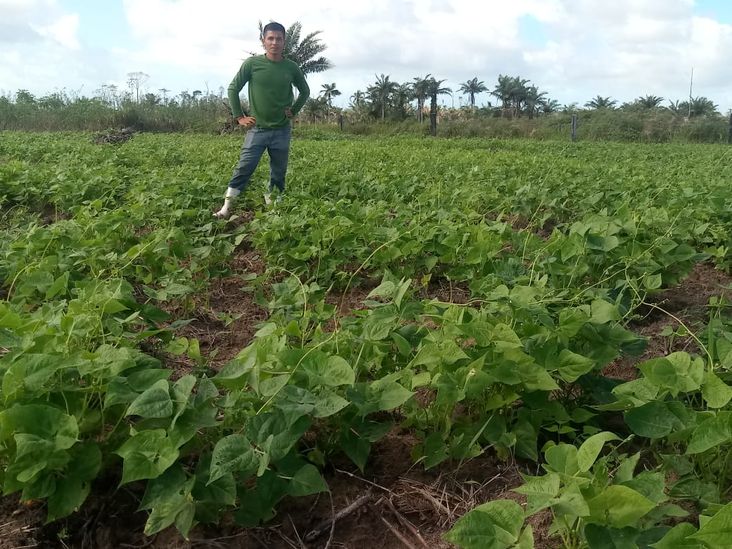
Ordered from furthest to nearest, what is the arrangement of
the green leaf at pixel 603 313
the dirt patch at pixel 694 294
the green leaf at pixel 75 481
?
the dirt patch at pixel 694 294 → the green leaf at pixel 603 313 → the green leaf at pixel 75 481

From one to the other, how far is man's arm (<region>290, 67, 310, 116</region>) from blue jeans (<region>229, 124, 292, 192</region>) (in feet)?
0.68

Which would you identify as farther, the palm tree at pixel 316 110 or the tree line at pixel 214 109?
the palm tree at pixel 316 110

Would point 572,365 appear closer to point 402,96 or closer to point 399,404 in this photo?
point 399,404

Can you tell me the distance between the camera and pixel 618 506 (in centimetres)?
126

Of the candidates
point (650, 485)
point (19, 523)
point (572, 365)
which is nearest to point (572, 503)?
point (650, 485)

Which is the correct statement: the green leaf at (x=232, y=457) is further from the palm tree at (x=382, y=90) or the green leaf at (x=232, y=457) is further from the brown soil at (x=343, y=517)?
the palm tree at (x=382, y=90)

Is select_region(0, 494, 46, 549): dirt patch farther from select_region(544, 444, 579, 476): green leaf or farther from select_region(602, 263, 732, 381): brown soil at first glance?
select_region(602, 263, 732, 381): brown soil

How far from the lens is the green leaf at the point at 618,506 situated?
4.05 feet

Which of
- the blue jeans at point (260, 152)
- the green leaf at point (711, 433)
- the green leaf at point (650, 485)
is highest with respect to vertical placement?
the blue jeans at point (260, 152)

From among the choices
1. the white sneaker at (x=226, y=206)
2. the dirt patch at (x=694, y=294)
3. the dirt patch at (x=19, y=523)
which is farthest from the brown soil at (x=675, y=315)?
the white sneaker at (x=226, y=206)

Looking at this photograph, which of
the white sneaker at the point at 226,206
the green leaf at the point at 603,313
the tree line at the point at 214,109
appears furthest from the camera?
the tree line at the point at 214,109

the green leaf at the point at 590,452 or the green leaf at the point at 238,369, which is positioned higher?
the green leaf at the point at 238,369

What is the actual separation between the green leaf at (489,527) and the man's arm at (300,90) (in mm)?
4980

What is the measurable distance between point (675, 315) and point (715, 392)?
1.79 metres
